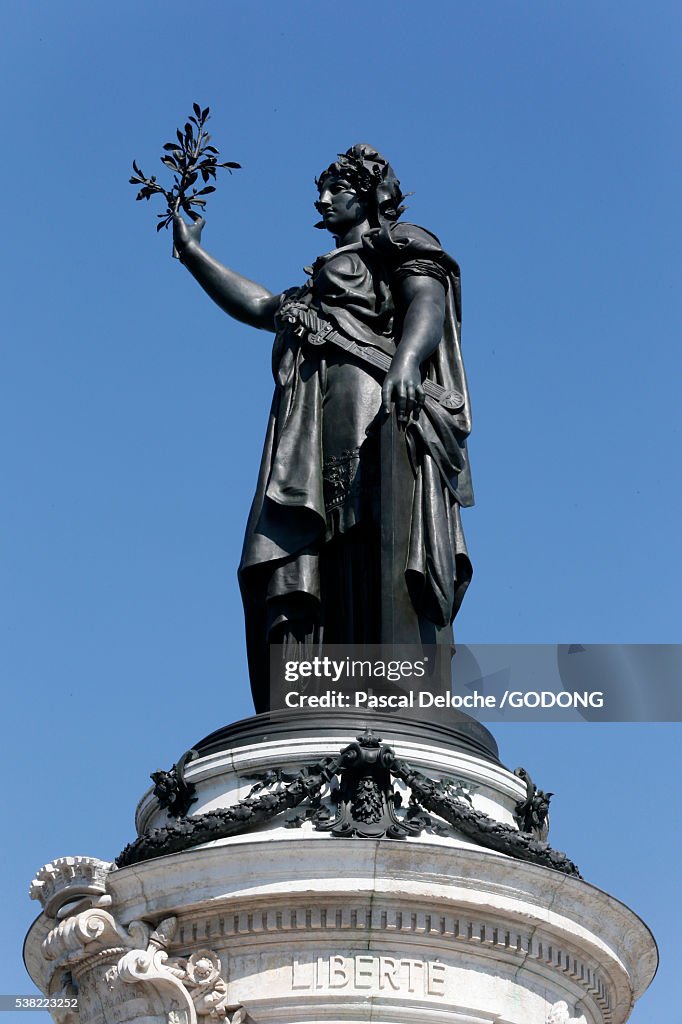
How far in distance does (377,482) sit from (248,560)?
4.23ft

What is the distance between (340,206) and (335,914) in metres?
7.46

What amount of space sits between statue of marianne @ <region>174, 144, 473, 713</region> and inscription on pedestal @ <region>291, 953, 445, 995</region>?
3202 mm

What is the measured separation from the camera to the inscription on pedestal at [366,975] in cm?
1296

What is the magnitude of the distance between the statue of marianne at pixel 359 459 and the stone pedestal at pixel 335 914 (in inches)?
77.6

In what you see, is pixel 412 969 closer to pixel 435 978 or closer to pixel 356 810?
pixel 435 978

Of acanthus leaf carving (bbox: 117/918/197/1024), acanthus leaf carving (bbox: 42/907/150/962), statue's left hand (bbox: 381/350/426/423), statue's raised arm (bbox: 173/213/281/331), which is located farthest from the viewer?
statue's raised arm (bbox: 173/213/281/331)

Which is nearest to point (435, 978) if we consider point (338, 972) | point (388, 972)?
point (388, 972)

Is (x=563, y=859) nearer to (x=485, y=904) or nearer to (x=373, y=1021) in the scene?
(x=485, y=904)

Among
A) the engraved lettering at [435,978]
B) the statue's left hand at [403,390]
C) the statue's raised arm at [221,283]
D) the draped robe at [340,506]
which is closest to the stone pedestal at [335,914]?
the engraved lettering at [435,978]

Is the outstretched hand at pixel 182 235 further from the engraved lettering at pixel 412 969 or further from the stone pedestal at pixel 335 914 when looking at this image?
the engraved lettering at pixel 412 969

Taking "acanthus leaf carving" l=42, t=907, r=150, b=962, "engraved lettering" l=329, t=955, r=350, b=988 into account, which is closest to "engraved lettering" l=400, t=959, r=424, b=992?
"engraved lettering" l=329, t=955, r=350, b=988

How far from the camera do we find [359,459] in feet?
53.2

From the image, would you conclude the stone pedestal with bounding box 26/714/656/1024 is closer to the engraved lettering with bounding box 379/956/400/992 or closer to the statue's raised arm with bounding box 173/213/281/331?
the engraved lettering with bounding box 379/956/400/992

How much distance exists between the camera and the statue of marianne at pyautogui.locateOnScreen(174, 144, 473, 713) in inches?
622
